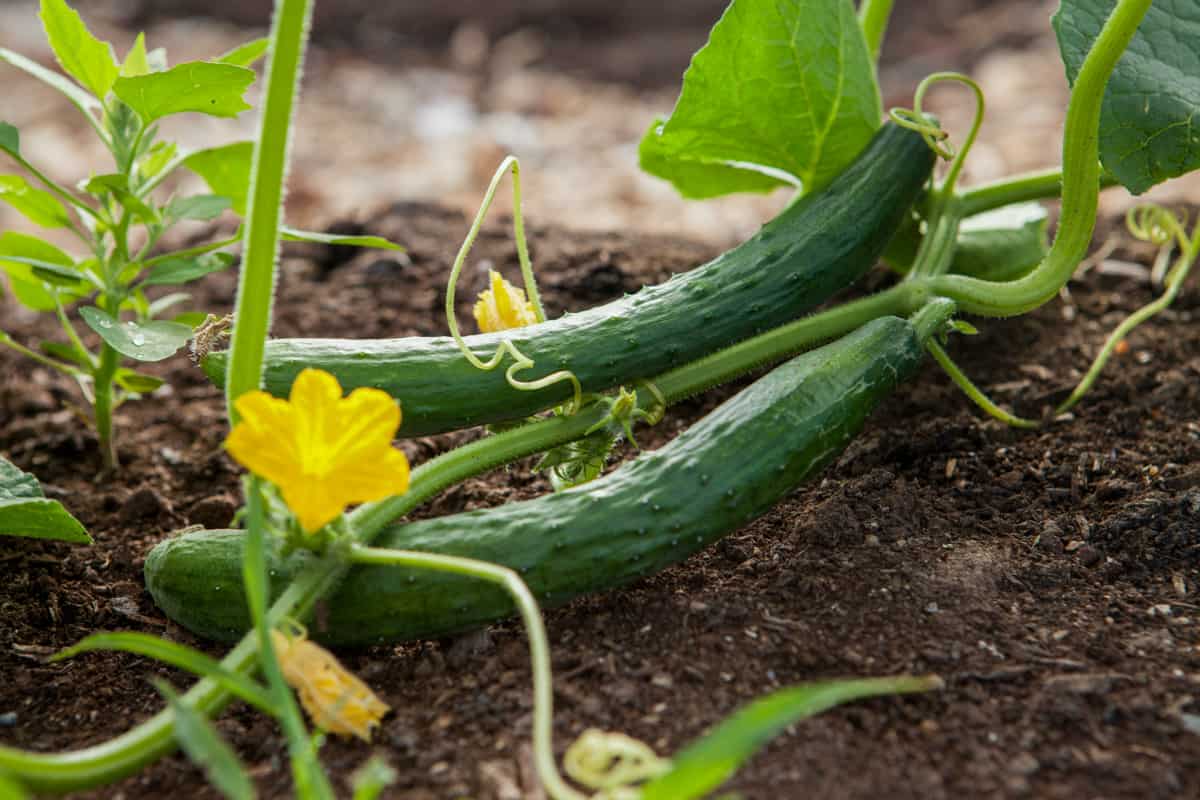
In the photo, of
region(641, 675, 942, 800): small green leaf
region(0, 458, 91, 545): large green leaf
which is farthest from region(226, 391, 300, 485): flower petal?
region(641, 675, 942, 800): small green leaf

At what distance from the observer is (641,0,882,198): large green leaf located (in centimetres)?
222

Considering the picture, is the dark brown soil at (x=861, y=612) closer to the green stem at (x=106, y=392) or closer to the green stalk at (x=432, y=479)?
the green stem at (x=106, y=392)

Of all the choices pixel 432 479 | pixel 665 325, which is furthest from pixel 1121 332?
pixel 432 479

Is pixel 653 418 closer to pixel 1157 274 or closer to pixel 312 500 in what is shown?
pixel 312 500

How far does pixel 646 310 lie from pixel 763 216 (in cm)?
205

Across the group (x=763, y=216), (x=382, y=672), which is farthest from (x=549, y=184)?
(x=382, y=672)

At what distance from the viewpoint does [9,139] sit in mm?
2096

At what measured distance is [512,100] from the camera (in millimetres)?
5379

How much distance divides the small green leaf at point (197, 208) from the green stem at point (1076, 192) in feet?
4.56

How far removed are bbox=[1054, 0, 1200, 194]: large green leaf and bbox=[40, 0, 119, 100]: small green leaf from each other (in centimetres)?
→ 173

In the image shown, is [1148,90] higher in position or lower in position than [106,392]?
higher

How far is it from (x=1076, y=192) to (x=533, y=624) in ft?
4.54

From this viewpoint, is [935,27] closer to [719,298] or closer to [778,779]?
[719,298]

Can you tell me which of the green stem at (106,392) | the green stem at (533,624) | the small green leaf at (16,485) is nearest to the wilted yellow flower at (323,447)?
the green stem at (533,624)
